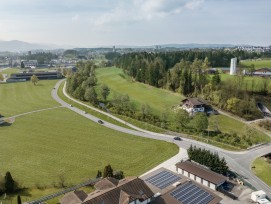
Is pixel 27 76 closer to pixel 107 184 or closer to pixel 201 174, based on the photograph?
pixel 107 184

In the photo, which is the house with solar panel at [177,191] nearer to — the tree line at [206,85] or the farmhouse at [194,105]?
the farmhouse at [194,105]

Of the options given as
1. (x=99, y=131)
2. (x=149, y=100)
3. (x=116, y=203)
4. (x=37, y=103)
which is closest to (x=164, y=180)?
(x=116, y=203)

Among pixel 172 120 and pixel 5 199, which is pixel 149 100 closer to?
pixel 172 120

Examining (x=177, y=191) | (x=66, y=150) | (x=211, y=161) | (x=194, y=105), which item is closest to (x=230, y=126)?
(x=194, y=105)

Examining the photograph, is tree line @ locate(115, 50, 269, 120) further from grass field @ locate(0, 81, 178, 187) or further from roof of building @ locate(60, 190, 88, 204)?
roof of building @ locate(60, 190, 88, 204)

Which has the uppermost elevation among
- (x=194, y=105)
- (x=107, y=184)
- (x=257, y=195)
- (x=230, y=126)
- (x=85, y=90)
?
(x=85, y=90)

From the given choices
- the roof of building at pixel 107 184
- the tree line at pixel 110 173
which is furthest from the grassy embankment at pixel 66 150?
the roof of building at pixel 107 184

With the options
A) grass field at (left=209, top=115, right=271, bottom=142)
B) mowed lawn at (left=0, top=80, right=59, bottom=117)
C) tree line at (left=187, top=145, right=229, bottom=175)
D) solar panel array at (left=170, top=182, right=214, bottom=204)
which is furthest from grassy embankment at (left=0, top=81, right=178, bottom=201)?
grass field at (left=209, top=115, right=271, bottom=142)
